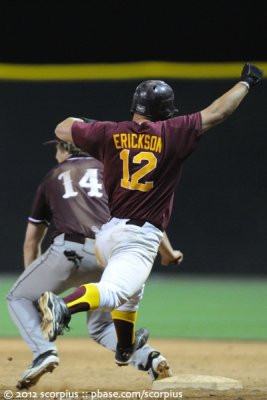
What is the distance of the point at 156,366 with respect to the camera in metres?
5.31

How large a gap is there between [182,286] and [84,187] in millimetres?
4072

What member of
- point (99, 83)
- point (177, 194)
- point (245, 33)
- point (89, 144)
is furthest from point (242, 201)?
point (89, 144)

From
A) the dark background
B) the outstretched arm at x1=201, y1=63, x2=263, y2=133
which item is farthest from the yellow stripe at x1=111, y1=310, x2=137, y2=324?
the dark background

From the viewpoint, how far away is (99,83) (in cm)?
963

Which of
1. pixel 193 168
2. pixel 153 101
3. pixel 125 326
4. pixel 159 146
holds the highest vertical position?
pixel 153 101

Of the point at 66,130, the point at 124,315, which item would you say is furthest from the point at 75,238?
the point at 66,130

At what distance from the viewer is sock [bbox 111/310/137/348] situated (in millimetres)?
5125

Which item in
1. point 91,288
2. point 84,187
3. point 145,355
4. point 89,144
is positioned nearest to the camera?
point 91,288

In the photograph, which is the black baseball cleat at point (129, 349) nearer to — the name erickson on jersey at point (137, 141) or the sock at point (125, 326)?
the sock at point (125, 326)

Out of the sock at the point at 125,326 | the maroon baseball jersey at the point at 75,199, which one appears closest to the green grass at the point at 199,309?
the maroon baseball jersey at the point at 75,199

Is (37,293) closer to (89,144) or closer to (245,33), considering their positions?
(89,144)

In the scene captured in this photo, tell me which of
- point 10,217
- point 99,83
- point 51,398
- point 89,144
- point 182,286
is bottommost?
point 182,286

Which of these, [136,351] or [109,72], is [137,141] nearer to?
[136,351]

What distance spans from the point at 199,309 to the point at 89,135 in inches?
166
